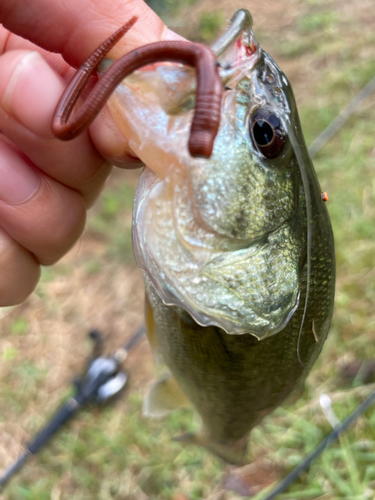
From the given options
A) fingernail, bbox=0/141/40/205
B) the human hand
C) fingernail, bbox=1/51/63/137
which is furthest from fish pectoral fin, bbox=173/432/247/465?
fingernail, bbox=1/51/63/137

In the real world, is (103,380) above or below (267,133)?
below

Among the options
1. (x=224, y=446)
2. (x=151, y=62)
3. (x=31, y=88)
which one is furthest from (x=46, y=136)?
(x=224, y=446)

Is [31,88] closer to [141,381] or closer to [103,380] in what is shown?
[103,380]

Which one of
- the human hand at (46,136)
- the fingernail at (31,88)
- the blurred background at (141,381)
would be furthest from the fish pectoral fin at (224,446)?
the fingernail at (31,88)

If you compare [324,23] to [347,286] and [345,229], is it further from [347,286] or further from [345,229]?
[347,286]

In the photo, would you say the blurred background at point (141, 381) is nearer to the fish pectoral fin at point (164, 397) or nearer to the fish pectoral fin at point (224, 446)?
the fish pectoral fin at point (224, 446)

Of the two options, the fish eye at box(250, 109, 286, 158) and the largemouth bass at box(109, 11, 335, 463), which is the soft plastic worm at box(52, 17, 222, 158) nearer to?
the largemouth bass at box(109, 11, 335, 463)

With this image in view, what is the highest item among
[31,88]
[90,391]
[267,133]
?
[31,88]
